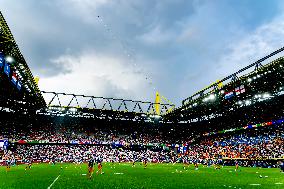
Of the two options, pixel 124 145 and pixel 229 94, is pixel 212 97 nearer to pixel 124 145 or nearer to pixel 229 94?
pixel 229 94

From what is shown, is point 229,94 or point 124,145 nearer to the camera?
point 229,94

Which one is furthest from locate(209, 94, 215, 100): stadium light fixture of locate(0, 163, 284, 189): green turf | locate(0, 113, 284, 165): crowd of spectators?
locate(0, 163, 284, 189): green turf

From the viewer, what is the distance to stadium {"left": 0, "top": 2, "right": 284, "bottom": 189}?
31.4 metres

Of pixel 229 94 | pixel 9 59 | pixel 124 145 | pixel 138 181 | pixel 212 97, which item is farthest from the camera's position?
pixel 124 145

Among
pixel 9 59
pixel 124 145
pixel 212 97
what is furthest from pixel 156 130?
pixel 9 59

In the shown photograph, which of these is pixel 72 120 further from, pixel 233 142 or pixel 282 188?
pixel 282 188

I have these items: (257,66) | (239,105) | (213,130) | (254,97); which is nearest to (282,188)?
(257,66)

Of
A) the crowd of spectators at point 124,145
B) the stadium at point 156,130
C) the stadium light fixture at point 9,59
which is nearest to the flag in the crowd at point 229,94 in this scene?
the stadium at point 156,130

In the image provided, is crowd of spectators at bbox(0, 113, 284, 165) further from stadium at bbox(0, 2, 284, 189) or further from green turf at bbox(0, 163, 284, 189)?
green turf at bbox(0, 163, 284, 189)

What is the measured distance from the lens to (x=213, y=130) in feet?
167

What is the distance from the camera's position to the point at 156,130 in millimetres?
59438

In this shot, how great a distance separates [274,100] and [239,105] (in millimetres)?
5275

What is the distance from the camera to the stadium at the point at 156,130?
3139 cm

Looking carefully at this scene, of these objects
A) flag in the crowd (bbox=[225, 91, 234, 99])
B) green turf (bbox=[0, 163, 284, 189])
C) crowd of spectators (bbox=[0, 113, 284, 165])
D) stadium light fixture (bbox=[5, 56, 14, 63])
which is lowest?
green turf (bbox=[0, 163, 284, 189])
